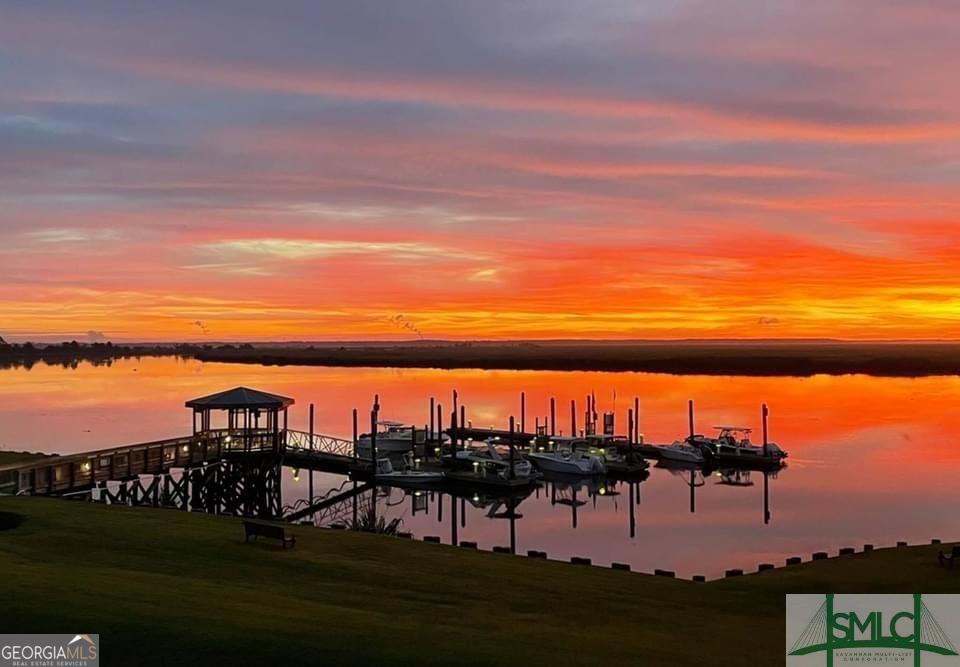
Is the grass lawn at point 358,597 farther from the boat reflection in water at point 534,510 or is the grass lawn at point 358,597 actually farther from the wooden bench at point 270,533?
the boat reflection in water at point 534,510

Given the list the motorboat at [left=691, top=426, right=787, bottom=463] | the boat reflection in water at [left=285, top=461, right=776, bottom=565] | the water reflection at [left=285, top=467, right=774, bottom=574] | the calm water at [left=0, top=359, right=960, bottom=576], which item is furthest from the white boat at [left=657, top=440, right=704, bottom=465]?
the calm water at [left=0, top=359, right=960, bottom=576]

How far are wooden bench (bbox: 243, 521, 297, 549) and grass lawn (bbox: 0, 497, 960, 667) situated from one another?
0.33 meters

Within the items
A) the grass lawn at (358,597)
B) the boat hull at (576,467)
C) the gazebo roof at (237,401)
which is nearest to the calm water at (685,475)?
the boat hull at (576,467)

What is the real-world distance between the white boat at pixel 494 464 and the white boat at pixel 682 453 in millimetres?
11697

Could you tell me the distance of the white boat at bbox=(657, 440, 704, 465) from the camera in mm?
63862

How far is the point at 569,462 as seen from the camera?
196ft

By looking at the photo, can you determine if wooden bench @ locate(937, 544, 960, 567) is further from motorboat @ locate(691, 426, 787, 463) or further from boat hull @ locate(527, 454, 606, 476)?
motorboat @ locate(691, 426, 787, 463)

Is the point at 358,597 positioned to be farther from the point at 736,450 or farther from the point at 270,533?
the point at 736,450

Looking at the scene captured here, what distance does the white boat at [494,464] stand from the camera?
56.2m

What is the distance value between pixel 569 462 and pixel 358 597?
43438mm

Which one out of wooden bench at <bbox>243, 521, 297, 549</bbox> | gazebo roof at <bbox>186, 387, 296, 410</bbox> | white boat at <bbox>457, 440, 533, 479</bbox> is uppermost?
gazebo roof at <bbox>186, 387, 296, 410</bbox>

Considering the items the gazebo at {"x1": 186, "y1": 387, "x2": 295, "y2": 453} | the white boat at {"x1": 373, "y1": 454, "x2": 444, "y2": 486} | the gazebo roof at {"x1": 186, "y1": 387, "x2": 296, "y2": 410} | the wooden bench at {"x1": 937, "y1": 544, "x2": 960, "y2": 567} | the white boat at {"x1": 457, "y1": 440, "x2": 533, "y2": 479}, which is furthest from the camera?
the white boat at {"x1": 373, "y1": 454, "x2": 444, "y2": 486}

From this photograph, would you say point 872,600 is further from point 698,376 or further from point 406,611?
point 698,376

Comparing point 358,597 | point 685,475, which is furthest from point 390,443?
point 358,597
